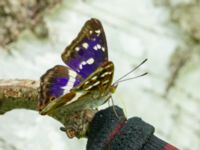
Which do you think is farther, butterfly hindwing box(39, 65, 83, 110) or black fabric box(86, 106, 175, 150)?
butterfly hindwing box(39, 65, 83, 110)

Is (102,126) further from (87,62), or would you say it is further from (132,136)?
(87,62)

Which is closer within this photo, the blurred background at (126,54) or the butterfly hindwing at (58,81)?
the butterfly hindwing at (58,81)

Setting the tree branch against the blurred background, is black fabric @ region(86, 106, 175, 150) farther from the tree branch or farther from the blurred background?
the blurred background

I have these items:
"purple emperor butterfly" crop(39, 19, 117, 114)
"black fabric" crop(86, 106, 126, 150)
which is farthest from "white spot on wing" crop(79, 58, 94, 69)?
"black fabric" crop(86, 106, 126, 150)

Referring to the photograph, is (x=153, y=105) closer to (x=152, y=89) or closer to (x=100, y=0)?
(x=152, y=89)

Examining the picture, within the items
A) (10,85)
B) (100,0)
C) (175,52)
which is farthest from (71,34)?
(10,85)

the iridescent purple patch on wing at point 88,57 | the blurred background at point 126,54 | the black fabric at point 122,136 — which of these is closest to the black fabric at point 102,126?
the black fabric at point 122,136

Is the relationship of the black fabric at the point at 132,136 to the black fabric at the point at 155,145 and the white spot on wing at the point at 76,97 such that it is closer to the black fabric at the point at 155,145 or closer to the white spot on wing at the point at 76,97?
the black fabric at the point at 155,145

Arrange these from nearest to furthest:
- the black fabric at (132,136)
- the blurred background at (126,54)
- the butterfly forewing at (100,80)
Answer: the black fabric at (132,136), the butterfly forewing at (100,80), the blurred background at (126,54)
